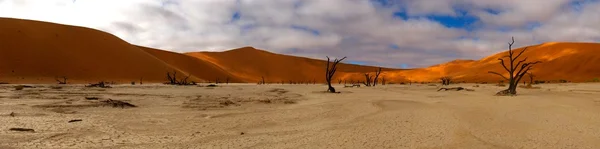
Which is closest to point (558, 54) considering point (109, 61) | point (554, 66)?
point (554, 66)

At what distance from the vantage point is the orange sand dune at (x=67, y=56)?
1555 inches

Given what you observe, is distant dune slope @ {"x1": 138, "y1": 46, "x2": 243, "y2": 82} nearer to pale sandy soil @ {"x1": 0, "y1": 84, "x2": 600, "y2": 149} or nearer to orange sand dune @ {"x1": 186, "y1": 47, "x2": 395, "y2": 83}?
orange sand dune @ {"x1": 186, "y1": 47, "x2": 395, "y2": 83}

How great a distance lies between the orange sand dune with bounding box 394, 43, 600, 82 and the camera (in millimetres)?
55531

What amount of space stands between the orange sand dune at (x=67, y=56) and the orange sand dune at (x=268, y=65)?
103 ft

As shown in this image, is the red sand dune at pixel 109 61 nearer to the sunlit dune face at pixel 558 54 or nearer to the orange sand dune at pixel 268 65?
the sunlit dune face at pixel 558 54

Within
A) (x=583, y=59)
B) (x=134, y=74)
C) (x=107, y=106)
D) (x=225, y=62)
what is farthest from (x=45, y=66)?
(x=583, y=59)

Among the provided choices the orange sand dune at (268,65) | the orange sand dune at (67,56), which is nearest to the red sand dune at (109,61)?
the orange sand dune at (67,56)

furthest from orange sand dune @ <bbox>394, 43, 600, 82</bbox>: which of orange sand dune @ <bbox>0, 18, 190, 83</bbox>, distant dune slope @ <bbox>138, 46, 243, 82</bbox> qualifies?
orange sand dune @ <bbox>0, 18, 190, 83</bbox>

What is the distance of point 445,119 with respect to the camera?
6215mm

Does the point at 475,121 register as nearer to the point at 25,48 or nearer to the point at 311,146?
the point at 311,146

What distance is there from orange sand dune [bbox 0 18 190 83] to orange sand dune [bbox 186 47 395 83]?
3137 centimetres

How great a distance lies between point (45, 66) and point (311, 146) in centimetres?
4518

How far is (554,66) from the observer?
60.5 m

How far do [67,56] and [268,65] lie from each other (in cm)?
5377
